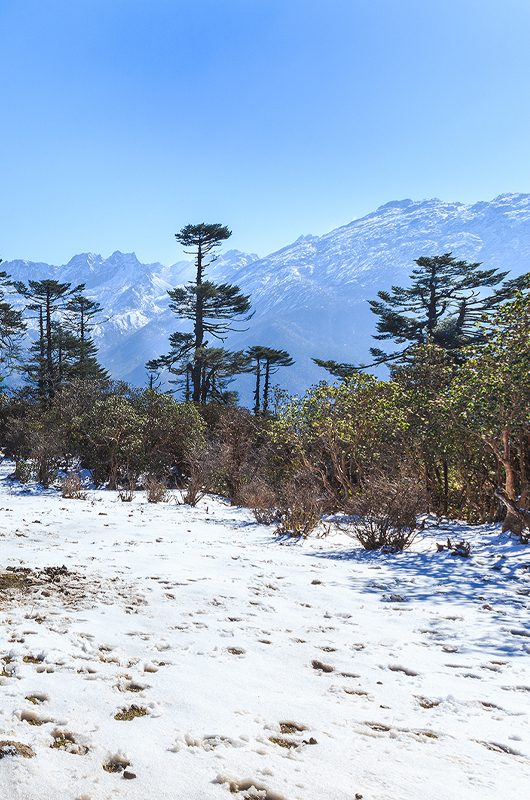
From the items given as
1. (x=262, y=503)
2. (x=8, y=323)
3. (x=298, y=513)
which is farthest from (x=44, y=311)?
(x=298, y=513)

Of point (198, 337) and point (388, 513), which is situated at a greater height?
point (198, 337)

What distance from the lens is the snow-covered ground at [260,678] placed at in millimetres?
2105

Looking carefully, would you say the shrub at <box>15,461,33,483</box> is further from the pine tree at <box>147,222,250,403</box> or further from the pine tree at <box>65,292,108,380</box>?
the pine tree at <box>65,292,108,380</box>

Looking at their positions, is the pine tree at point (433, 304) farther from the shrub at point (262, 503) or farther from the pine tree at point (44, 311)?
the pine tree at point (44, 311)

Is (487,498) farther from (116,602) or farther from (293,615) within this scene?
(116,602)

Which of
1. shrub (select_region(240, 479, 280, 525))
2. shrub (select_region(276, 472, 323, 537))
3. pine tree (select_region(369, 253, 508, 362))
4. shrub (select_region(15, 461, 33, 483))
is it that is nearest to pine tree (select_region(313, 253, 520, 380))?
pine tree (select_region(369, 253, 508, 362))

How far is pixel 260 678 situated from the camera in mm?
3188

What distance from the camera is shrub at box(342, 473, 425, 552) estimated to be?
7875mm

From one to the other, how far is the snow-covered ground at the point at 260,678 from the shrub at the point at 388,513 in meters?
1.20

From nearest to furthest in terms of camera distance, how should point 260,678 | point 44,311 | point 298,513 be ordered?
point 260,678 < point 298,513 < point 44,311

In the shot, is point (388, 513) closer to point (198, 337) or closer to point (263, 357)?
point (198, 337)

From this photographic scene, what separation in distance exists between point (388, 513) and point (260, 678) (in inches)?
209

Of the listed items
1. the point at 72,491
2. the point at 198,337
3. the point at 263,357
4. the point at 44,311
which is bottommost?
the point at 72,491

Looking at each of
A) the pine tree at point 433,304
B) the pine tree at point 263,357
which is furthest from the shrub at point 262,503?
the pine tree at point 263,357
